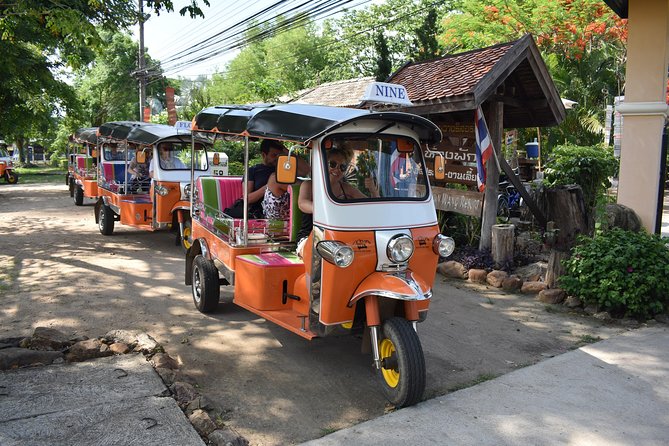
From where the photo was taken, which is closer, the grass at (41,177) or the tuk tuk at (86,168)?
the tuk tuk at (86,168)

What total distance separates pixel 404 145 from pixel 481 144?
3.62 meters

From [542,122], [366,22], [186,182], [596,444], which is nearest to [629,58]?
[542,122]

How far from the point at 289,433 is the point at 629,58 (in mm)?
6509

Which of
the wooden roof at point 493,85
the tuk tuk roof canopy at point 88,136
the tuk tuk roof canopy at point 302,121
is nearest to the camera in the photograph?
the tuk tuk roof canopy at point 302,121

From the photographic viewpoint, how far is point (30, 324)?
610cm

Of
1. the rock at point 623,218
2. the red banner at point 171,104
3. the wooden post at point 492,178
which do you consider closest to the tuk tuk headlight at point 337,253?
the rock at point 623,218

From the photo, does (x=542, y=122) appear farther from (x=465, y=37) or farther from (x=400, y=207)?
(x=465, y=37)

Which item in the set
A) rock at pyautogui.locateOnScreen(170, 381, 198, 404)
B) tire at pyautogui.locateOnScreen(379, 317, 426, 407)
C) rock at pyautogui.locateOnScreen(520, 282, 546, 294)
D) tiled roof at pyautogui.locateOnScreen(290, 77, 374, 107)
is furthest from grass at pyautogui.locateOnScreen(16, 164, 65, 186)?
tire at pyautogui.locateOnScreen(379, 317, 426, 407)

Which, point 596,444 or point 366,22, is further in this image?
point 366,22

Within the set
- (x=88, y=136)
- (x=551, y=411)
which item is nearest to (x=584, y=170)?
(x=551, y=411)

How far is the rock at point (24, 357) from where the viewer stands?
4738 millimetres

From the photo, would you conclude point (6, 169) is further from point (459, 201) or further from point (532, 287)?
point (532, 287)

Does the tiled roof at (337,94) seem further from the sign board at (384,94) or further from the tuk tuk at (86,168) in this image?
the sign board at (384,94)

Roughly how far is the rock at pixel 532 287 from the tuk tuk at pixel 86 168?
11014 mm
